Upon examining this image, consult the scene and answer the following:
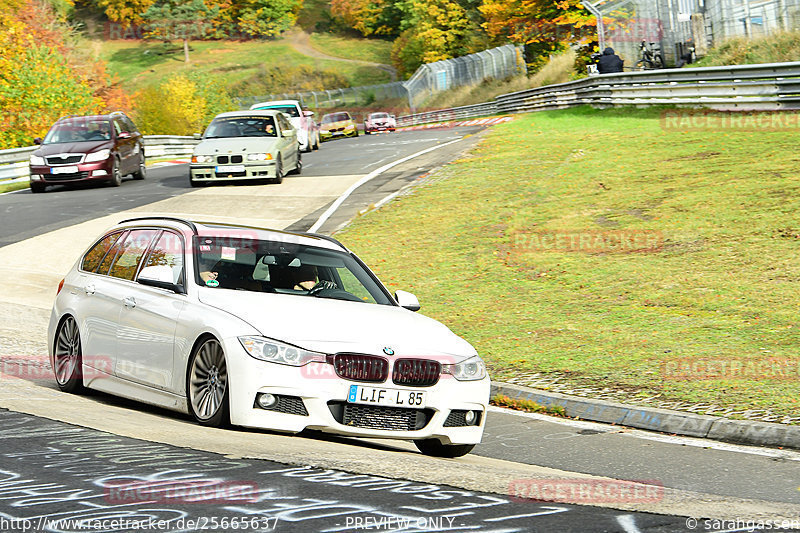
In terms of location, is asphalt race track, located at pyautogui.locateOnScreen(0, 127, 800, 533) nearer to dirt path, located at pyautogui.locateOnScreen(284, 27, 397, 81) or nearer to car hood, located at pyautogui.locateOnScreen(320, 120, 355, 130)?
car hood, located at pyautogui.locateOnScreen(320, 120, 355, 130)

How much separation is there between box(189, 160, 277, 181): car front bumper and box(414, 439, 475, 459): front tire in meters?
18.5

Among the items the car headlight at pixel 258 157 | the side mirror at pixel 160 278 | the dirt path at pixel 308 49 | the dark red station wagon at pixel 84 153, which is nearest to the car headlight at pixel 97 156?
the dark red station wagon at pixel 84 153

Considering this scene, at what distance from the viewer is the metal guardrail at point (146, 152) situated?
3152cm

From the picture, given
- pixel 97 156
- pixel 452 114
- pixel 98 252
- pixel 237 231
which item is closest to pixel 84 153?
pixel 97 156

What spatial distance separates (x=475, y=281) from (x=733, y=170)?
8000 millimetres

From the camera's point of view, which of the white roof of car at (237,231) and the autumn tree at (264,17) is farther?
the autumn tree at (264,17)

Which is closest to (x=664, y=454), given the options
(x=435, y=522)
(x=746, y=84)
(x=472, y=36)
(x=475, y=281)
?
(x=435, y=522)

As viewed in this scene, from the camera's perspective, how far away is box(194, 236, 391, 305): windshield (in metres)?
7.98

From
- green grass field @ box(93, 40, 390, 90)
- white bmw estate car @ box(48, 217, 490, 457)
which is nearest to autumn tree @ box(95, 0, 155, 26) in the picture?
green grass field @ box(93, 40, 390, 90)

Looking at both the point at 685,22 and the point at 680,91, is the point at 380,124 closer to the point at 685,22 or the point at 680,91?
the point at 685,22

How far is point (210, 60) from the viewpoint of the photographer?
128625mm

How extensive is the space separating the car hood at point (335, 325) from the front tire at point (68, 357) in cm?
181

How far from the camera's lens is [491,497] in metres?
5.23

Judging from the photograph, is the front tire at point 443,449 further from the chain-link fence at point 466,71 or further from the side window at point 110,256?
the chain-link fence at point 466,71
